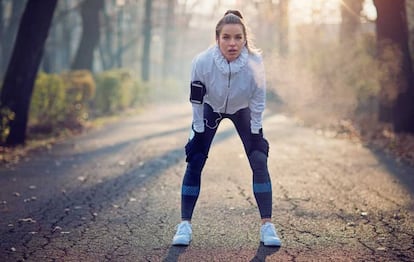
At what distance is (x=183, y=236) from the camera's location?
4.39 meters

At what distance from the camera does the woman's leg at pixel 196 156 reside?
446cm

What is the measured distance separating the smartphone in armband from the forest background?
1.01 m

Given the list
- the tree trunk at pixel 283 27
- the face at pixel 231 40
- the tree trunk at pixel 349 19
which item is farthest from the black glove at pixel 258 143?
the tree trunk at pixel 283 27

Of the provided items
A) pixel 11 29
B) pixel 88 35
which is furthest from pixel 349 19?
pixel 11 29

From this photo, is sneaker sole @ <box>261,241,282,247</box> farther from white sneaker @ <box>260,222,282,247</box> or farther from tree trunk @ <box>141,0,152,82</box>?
tree trunk @ <box>141,0,152,82</box>

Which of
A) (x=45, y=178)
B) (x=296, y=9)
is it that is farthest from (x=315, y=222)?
(x=296, y=9)

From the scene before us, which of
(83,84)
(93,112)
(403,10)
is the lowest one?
(93,112)

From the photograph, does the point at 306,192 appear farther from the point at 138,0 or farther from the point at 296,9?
the point at 138,0

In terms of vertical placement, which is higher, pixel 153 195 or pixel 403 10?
pixel 403 10

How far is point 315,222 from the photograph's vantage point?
5.17 metres

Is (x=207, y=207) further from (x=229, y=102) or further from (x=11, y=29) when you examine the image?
(x=11, y=29)

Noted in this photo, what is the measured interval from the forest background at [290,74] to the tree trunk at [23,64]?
0.02 m

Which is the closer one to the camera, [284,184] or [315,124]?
[284,184]

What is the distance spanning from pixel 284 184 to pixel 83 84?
10961mm
